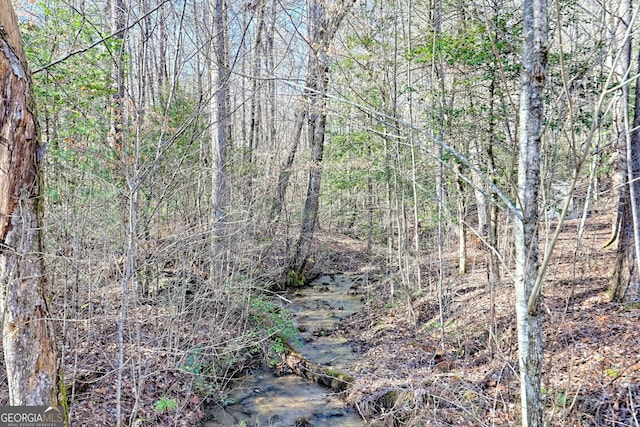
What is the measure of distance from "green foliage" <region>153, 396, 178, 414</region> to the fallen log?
213 centimetres

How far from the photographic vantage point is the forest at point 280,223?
7.68 ft

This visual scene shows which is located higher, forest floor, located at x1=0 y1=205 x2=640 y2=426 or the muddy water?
forest floor, located at x1=0 y1=205 x2=640 y2=426

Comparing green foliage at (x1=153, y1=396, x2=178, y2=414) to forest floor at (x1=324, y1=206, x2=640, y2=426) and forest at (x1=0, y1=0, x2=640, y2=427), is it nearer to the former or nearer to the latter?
forest at (x1=0, y1=0, x2=640, y2=427)

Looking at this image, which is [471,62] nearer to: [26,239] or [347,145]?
[347,145]

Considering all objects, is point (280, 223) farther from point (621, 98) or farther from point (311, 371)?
point (621, 98)

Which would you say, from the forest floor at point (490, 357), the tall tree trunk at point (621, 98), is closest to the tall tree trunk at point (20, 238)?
the forest floor at point (490, 357)

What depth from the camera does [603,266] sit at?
23.1ft

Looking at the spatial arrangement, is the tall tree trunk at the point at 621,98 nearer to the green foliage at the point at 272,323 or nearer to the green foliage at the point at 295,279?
the green foliage at the point at 272,323

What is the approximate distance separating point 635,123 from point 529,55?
13.9ft

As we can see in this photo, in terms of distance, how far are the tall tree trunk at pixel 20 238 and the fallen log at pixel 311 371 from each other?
3.82 metres

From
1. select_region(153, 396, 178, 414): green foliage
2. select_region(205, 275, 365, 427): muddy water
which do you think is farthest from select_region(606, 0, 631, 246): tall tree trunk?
select_region(153, 396, 178, 414): green foliage

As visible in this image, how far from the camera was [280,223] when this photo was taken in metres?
9.94

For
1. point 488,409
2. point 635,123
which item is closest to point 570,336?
point 488,409

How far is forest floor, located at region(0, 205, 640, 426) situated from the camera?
3676 mm
